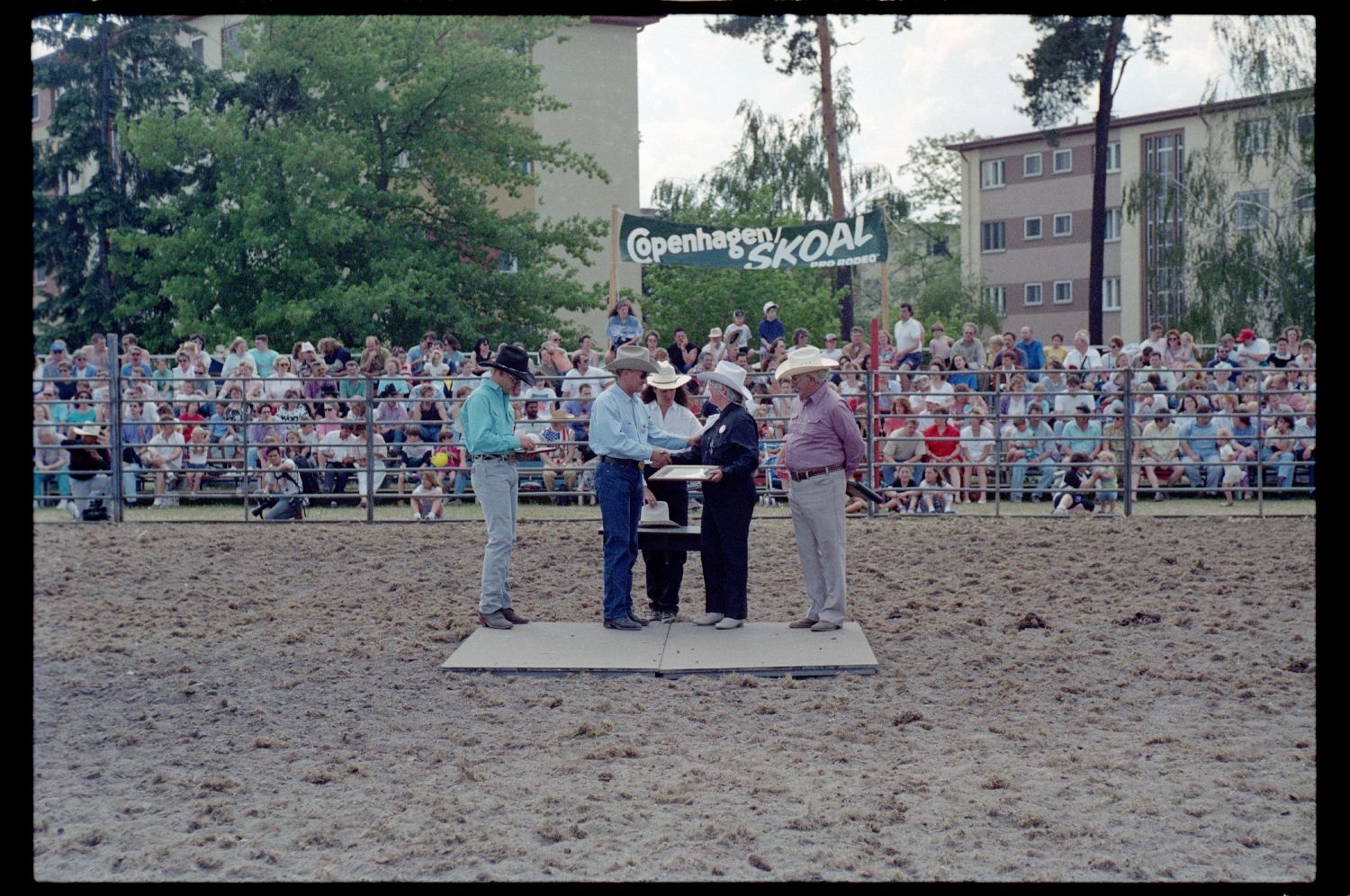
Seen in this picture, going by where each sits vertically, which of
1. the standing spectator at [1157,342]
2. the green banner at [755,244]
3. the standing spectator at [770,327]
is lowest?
the standing spectator at [1157,342]

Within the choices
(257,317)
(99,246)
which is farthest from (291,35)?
(99,246)

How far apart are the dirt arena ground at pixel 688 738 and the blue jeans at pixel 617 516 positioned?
98cm

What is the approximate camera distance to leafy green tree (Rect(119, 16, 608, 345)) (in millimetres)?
25453

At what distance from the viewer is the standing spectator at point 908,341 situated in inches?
691

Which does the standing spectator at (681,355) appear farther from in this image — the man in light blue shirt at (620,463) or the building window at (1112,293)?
the building window at (1112,293)

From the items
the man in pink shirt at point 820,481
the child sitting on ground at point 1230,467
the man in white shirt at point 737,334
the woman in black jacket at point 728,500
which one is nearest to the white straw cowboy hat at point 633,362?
the woman in black jacket at point 728,500

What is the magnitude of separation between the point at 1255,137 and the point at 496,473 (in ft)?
82.2

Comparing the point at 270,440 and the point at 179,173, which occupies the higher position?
the point at 179,173

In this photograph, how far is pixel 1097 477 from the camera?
15977mm

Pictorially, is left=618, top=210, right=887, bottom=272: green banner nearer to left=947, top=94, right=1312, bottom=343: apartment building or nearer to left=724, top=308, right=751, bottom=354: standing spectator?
left=724, top=308, right=751, bottom=354: standing spectator

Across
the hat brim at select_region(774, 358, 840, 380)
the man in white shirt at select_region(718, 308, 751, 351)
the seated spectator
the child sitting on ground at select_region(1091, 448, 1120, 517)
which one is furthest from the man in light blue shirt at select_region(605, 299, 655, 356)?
the hat brim at select_region(774, 358, 840, 380)

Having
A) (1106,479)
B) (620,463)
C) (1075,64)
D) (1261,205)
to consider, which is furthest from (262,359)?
(1261,205)
